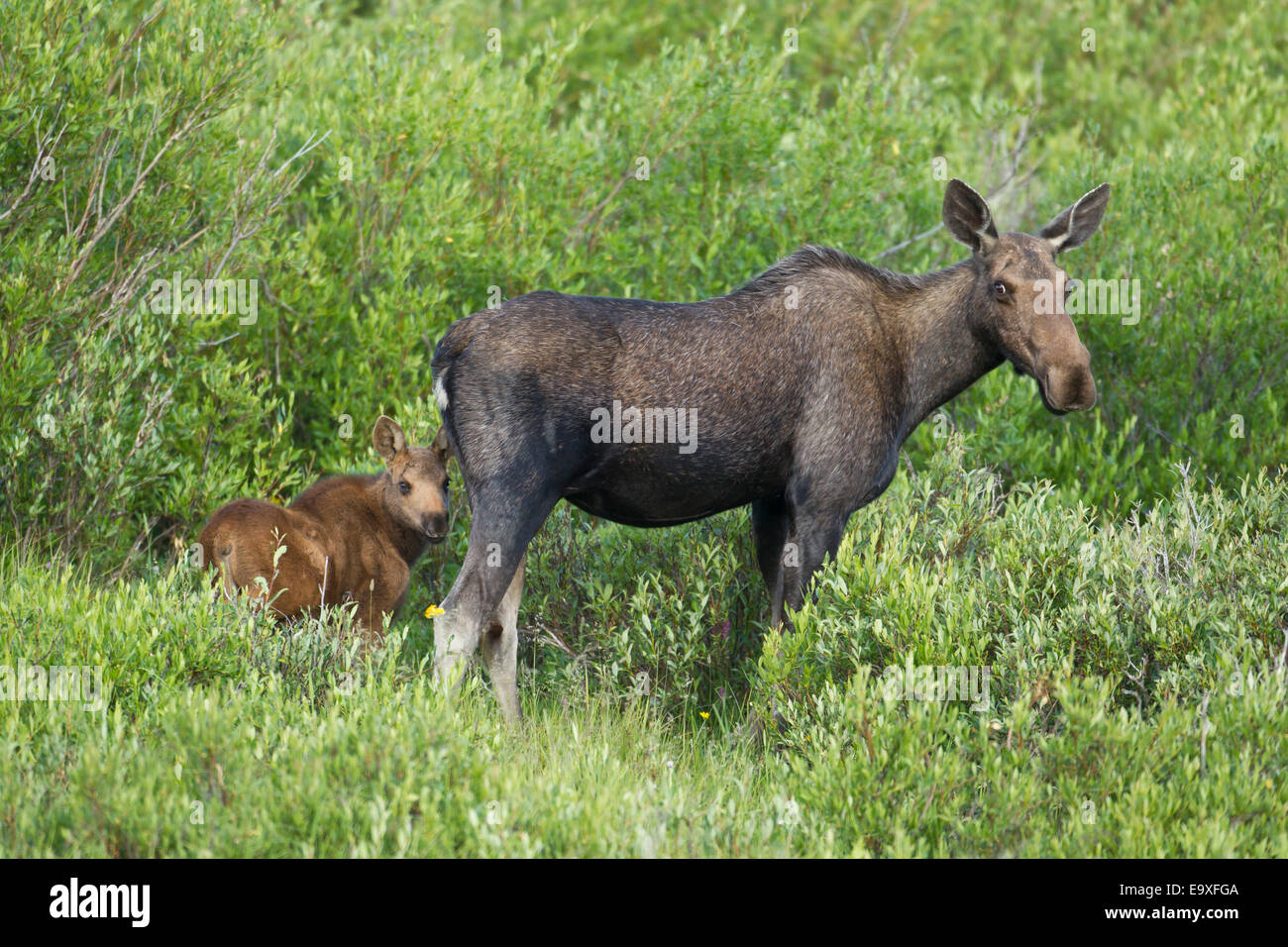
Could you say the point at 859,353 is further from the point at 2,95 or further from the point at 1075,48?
the point at 1075,48

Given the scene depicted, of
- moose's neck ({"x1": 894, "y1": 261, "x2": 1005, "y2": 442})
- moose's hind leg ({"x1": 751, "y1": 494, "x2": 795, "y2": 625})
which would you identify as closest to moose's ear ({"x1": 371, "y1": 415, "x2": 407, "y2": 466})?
moose's hind leg ({"x1": 751, "y1": 494, "x2": 795, "y2": 625})

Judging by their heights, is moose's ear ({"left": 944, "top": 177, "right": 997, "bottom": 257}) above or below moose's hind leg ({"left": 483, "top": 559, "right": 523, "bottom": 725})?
above

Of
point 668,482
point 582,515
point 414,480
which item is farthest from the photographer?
point 582,515

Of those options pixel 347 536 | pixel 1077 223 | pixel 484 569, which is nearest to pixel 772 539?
pixel 484 569

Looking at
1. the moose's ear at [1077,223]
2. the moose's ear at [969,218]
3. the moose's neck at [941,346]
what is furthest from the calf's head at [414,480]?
the moose's ear at [1077,223]

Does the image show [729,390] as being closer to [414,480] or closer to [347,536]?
[414,480]

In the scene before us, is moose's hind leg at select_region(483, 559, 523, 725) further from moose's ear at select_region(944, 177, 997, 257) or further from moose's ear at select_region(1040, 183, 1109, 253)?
moose's ear at select_region(1040, 183, 1109, 253)

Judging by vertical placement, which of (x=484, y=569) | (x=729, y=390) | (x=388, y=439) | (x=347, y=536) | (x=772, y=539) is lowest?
(x=484, y=569)

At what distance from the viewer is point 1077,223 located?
7465 millimetres

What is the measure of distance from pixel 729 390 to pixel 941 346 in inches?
46.2

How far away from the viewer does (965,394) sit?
11.6 m

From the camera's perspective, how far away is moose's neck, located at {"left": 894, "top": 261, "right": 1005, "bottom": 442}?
7.32m
